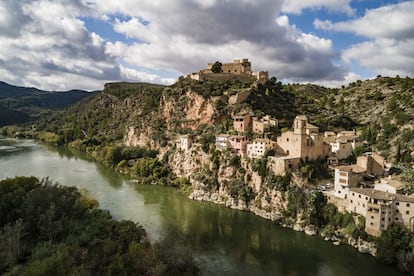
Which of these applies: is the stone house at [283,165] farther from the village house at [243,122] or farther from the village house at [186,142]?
the village house at [186,142]

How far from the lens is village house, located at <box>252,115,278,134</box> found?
33.7m

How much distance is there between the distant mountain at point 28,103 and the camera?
354 ft

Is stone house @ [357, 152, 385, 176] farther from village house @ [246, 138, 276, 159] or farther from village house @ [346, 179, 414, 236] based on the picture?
village house @ [246, 138, 276, 159]

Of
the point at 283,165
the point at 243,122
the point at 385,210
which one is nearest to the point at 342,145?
the point at 283,165

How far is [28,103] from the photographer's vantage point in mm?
136000

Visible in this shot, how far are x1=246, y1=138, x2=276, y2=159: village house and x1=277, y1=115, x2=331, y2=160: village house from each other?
1.06 meters

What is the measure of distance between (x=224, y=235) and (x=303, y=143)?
10103mm

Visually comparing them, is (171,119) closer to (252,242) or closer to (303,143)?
(303,143)

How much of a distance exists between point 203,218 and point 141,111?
33.0 m

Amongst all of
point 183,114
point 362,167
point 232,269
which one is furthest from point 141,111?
point 232,269

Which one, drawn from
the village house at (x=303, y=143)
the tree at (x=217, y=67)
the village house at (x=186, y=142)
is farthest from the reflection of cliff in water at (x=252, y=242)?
the tree at (x=217, y=67)

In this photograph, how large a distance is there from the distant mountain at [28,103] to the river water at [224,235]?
81.9 m

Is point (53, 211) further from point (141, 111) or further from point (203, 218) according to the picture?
point (141, 111)

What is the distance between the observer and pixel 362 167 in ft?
81.2
